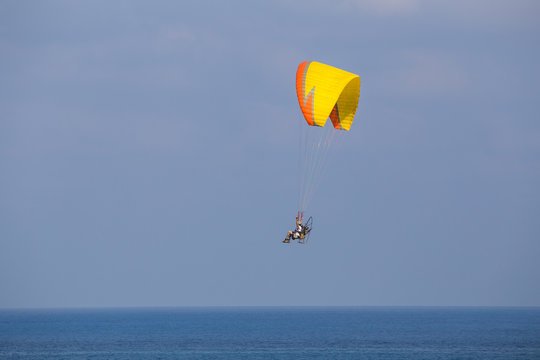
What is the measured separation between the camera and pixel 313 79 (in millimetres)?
35906

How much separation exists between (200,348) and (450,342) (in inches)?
1207

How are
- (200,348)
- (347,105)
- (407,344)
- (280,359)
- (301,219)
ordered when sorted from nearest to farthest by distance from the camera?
(301,219)
(347,105)
(280,359)
(200,348)
(407,344)

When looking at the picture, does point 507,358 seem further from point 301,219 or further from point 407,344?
point 301,219

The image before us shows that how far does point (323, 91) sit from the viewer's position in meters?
35.3

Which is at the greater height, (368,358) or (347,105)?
(347,105)

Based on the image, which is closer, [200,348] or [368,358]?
[368,358]

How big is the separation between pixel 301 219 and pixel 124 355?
43.8 meters

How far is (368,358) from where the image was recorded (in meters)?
68.2

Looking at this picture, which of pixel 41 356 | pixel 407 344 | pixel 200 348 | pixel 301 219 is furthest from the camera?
pixel 407 344

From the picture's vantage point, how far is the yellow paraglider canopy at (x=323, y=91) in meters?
34.9

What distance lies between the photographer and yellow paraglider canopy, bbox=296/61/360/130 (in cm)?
3494

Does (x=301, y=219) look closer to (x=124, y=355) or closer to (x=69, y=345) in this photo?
(x=124, y=355)

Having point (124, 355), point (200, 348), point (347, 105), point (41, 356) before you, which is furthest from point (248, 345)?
point (347, 105)

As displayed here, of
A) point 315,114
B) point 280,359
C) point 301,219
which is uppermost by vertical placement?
point 315,114
